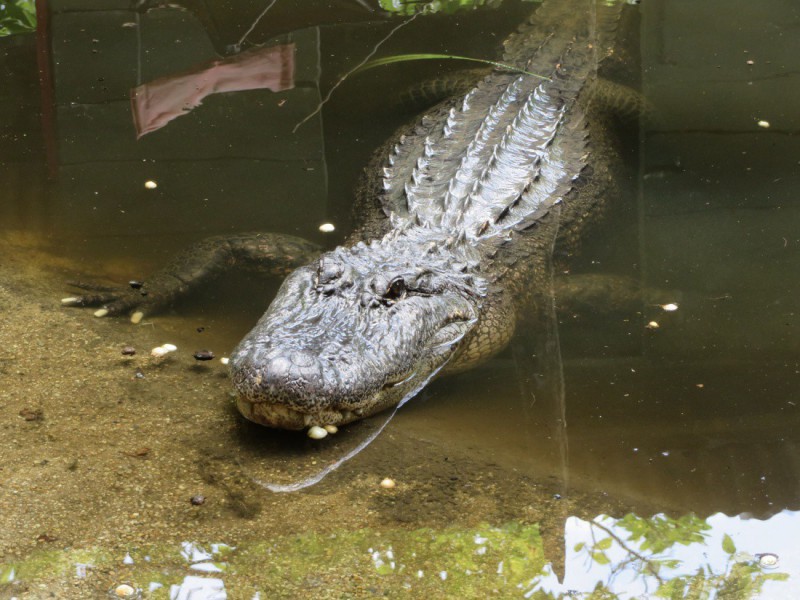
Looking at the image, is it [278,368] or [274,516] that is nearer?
[274,516]

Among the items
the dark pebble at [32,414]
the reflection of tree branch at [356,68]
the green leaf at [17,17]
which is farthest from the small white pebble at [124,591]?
the green leaf at [17,17]

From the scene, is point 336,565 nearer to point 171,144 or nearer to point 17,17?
point 171,144

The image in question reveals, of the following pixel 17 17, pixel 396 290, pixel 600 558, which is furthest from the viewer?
pixel 17 17

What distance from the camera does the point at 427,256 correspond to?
4426mm

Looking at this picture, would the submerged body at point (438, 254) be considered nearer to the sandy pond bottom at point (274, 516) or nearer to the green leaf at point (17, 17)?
the sandy pond bottom at point (274, 516)

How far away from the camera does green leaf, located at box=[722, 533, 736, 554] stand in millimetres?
3059

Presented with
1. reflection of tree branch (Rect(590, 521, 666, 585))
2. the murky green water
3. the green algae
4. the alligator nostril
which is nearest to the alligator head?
the alligator nostril

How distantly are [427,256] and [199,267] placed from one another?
47.8 inches

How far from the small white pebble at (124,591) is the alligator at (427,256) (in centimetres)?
85

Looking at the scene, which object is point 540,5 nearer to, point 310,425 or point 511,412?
point 511,412

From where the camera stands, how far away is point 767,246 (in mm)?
4926

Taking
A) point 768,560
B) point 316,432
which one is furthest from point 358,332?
point 768,560

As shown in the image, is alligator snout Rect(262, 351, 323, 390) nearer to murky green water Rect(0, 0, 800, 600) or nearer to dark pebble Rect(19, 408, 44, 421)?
murky green water Rect(0, 0, 800, 600)

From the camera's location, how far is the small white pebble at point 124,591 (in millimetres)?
2613
